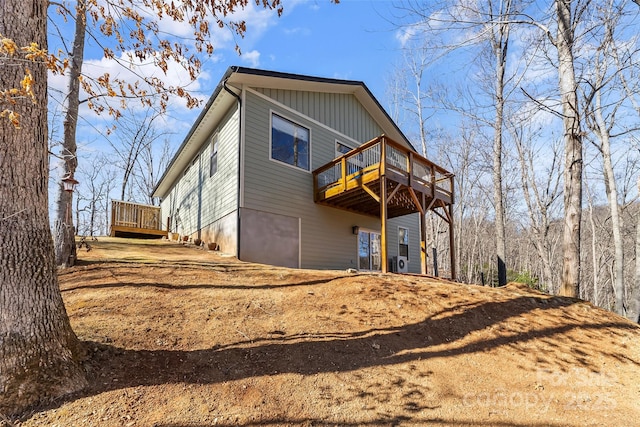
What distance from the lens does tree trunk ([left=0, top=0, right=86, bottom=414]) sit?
2340 mm

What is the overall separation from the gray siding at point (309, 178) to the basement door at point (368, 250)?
0.29m

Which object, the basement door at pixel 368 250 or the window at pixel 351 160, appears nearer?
the window at pixel 351 160

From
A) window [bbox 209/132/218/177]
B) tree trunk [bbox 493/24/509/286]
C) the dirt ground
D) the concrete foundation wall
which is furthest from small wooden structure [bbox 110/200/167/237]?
tree trunk [bbox 493/24/509/286]

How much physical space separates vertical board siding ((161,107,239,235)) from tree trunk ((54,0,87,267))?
11.7 feet

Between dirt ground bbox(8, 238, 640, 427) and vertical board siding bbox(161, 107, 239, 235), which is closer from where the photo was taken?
dirt ground bbox(8, 238, 640, 427)

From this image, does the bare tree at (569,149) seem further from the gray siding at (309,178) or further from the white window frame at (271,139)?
the white window frame at (271,139)

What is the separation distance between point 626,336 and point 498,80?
33.6ft

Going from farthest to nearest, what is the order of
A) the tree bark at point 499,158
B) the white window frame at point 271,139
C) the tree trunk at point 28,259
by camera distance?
the tree bark at point 499,158, the white window frame at point 271,139, the tree trunk at point 28,259

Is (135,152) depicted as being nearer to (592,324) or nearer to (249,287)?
(249,287)

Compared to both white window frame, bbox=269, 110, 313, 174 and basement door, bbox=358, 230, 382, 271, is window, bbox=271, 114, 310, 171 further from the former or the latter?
basement door, bbox=358, 230, 382, 271

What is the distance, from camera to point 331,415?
254 cm

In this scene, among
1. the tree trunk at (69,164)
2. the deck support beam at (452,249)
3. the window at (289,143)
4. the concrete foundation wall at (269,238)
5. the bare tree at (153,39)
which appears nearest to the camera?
the bare tree at (153,39)

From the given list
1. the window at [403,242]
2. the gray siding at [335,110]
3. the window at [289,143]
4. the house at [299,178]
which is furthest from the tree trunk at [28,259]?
the window at [403,242]

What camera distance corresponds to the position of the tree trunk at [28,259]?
92.1 inches
